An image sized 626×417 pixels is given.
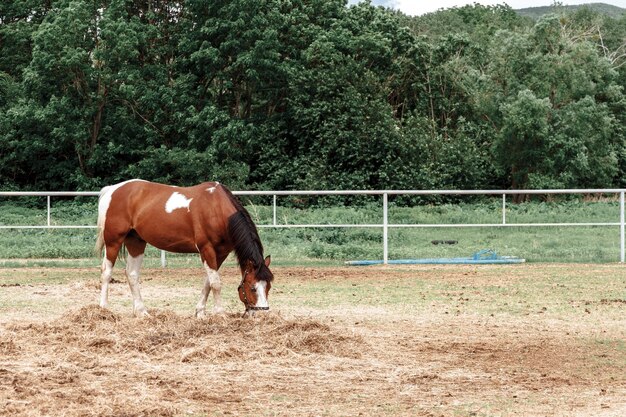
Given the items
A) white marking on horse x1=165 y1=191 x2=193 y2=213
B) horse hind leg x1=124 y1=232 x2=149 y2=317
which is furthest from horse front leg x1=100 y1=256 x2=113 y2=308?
white marking on horse x1=165 y1=191 x2=193 y2=213

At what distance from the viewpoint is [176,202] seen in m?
9.73

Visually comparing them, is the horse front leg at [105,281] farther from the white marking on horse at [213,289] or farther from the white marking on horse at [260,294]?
the white marking on horse at [260,294]

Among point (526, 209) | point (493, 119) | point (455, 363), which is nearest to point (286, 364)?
point (455, 363)

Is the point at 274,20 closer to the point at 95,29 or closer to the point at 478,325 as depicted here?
the point at 95,29

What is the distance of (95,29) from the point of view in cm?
3109

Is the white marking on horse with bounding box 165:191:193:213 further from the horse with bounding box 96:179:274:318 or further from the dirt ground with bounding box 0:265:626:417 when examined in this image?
the dirt ground with bounding box 0:265:626:417

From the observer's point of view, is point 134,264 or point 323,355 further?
point 134,264

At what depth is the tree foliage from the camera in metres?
30.3

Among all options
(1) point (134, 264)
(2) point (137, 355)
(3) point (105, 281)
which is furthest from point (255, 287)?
(3) point (105, 281)

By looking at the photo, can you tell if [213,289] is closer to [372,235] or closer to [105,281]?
[105,281]

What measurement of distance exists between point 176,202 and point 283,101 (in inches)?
943

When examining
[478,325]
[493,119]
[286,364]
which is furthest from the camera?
[493,119]

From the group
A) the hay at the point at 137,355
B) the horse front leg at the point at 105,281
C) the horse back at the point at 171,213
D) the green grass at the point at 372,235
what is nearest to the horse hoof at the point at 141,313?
the hay at the point at 137,355

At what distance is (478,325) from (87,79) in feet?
77.2
